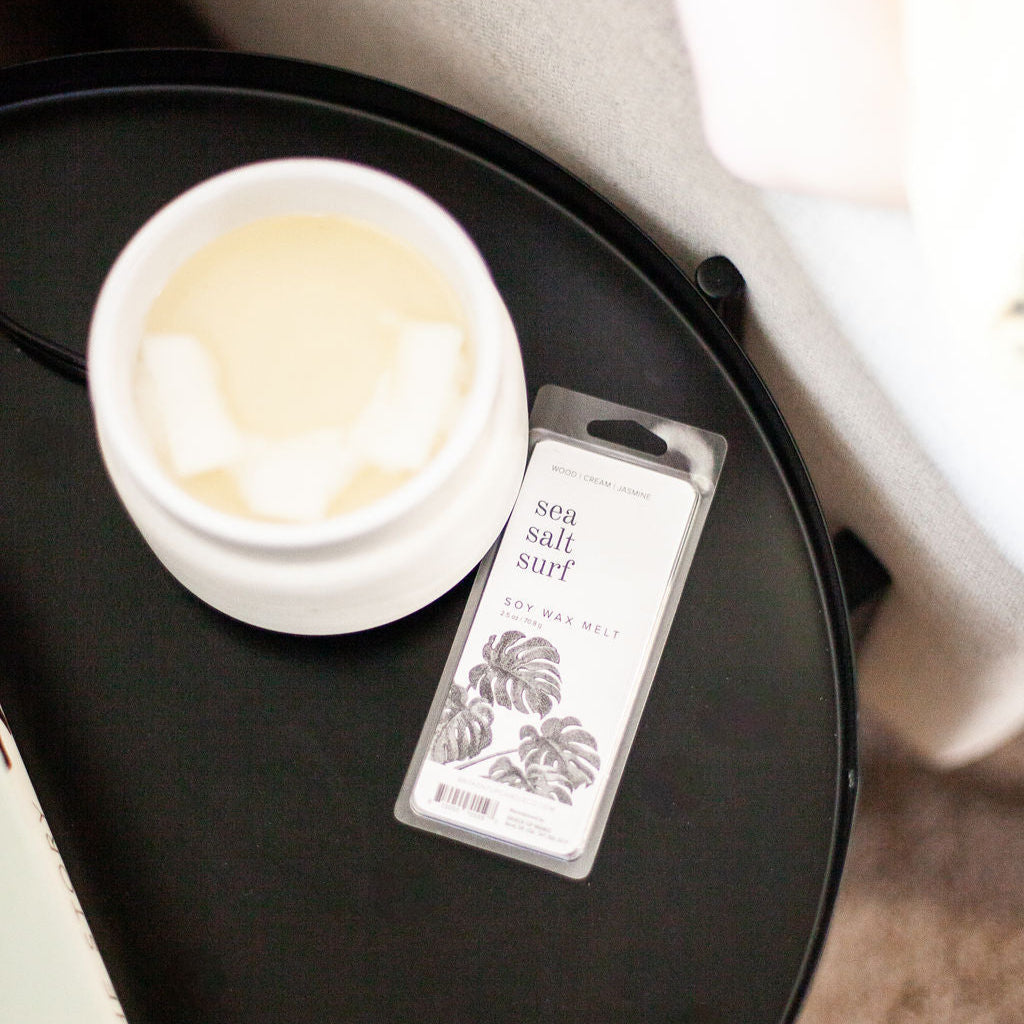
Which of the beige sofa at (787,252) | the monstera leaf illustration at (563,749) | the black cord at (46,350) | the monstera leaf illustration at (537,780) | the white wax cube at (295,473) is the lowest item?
the monstera leaf illustration at (537,780)

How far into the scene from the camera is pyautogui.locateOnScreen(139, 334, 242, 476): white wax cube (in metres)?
0.36

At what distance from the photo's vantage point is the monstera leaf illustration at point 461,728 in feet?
1.45

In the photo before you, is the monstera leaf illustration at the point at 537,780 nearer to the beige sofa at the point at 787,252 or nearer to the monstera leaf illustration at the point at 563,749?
the monstera leaf illustration at the point at 563,749

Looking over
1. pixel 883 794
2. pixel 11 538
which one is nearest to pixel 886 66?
pixel 11 538

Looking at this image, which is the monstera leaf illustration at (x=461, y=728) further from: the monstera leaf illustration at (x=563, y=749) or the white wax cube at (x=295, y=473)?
the white wax cube at (x=295, y=473)

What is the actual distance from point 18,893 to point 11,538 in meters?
0.17

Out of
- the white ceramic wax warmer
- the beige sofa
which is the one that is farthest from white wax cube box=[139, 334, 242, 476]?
the beige sofa

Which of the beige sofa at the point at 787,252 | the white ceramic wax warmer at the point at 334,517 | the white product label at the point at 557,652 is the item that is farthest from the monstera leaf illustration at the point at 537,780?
the beige sofa at the point at 787,252

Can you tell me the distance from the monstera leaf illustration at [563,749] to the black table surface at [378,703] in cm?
2

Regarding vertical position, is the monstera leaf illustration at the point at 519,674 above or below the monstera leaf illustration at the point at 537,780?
above

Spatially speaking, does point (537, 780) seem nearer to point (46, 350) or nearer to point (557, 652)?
point (557, 652)

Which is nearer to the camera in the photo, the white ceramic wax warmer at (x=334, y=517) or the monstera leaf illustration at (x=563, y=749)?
the white ceramic wax warmer at (x=334, y=517)

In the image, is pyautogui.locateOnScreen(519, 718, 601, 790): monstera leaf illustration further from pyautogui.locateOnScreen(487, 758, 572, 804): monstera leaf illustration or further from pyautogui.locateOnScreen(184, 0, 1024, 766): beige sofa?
pyautogui.locateOnScreen(184, 0, 1024, 766): beige sofa

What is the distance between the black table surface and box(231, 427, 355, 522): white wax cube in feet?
0.38
